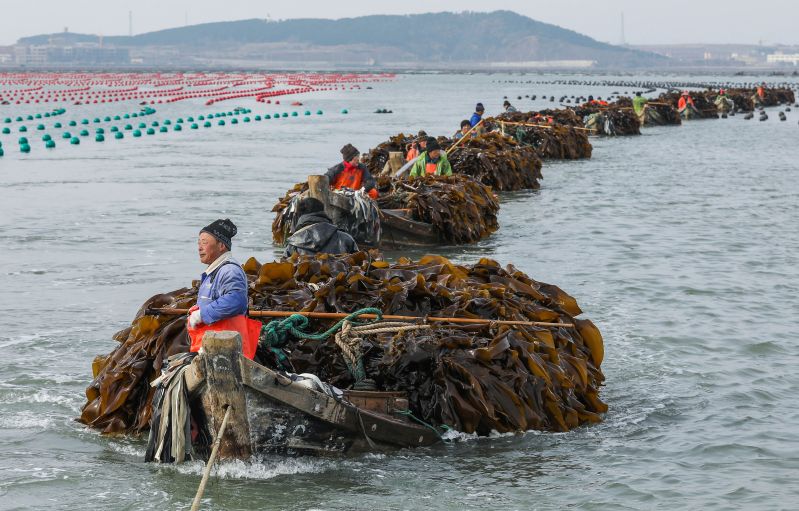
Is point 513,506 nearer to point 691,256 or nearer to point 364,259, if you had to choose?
point 364,259

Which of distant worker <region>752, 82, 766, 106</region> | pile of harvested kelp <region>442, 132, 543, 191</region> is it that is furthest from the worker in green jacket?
distant worker <region>752, 82, 766, 106</region>

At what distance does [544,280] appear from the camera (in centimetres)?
1877

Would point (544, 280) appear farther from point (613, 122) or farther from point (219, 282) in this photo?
point (613, 122)

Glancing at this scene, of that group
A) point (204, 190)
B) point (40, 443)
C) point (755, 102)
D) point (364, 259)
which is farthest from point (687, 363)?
point (755, 102)

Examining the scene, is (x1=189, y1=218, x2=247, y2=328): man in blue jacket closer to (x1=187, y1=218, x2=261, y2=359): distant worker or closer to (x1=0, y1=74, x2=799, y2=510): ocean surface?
(x1=187, y1=218, x2=261, y2=359): distant worker

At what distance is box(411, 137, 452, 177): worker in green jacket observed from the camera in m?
24.2

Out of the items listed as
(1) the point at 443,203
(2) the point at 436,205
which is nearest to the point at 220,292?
(2) the point at 436,205

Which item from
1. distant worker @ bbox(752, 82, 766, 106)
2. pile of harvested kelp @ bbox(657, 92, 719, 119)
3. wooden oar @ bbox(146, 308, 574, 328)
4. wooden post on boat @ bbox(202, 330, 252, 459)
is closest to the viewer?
wooden post on boat @ bbox(202, 330, 252, 459)

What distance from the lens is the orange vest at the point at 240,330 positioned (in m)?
9.38

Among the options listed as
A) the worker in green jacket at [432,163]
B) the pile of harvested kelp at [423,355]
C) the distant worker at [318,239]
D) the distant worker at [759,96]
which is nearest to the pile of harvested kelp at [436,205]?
the worker in green jacket at [432,163]

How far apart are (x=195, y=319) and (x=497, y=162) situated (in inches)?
885

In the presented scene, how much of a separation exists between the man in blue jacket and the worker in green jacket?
14.9 metres

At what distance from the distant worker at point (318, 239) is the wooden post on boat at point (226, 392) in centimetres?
580

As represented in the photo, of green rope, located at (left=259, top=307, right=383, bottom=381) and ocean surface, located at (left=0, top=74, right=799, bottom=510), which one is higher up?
green rope, located at (left=259, top=307, right=383, bottom=381)
